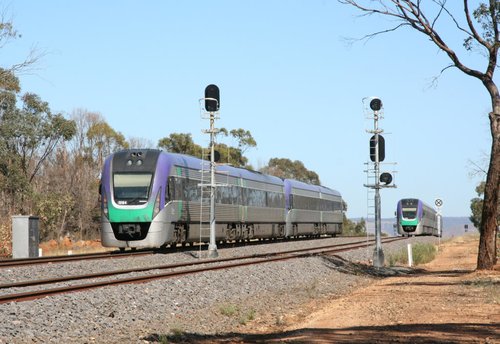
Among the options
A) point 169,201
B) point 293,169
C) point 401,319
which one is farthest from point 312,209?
point 293,169

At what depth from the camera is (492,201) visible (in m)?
26.0

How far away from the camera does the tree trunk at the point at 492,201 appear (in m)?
25.8

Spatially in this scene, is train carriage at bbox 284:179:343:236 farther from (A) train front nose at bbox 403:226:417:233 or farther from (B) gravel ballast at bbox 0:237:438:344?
(B) gravel ballast at bbox 0:237:438:344

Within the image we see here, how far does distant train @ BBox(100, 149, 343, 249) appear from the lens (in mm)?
29297

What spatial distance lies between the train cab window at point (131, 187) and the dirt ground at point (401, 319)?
10.4 m

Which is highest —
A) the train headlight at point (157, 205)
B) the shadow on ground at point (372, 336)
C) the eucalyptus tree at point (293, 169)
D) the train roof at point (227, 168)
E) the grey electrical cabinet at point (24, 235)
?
the eucalyptus tree at point (293, 169)

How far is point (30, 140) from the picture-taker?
6384cm

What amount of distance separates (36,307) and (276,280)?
9688 millimetres

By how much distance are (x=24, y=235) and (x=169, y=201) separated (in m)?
5.34

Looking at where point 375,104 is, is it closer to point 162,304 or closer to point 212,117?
point 212,117

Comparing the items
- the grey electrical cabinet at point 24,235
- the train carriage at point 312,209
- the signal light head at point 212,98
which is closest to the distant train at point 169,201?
the signal light head at point 212,98

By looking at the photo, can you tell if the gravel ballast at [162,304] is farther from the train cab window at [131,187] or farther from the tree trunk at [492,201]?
the tree trunk at [492,201]

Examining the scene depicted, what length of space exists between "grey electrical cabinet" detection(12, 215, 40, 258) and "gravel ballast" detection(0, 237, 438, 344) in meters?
6.48

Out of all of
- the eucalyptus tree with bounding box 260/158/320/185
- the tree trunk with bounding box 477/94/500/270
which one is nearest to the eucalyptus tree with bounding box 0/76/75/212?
the tree trunk with bounding box 477/94/500/270
